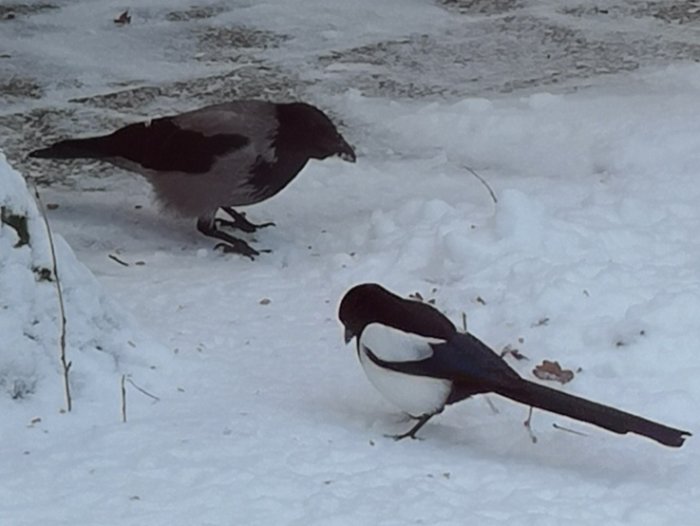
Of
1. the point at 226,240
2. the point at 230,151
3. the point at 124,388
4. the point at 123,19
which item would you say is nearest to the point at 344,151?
the point at 230,151

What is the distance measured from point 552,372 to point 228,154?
1.60 meters

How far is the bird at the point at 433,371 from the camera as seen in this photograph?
3568 millimetres

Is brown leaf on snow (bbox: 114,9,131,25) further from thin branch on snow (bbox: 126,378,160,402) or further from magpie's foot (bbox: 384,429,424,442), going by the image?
magpie's foot (bbox: 384,429,424,442)

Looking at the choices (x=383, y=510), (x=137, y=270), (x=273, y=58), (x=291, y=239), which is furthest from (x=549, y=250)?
(x=273, y=58)

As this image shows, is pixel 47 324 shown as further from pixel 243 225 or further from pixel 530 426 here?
pixel 243 225

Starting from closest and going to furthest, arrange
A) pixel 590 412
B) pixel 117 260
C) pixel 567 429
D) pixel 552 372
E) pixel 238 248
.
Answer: pixel 590 412, pixel 567 429, pixel 552 372, pixel 117 260, pixel 238 248

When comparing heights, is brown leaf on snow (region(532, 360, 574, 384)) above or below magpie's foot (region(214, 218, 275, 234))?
above

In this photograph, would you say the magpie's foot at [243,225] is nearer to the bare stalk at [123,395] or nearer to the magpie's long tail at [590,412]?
the bare stalk at [123,395]

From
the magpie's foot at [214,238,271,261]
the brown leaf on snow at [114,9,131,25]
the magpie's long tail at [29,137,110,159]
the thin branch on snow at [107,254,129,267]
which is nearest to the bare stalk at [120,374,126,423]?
the thin branch on snow at [107,254,129,267]

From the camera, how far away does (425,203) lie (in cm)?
529

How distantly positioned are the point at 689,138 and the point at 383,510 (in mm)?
3163

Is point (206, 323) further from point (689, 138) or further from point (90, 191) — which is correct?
point (689, 138)

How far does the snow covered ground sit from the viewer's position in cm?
337

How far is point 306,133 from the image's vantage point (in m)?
5.29
